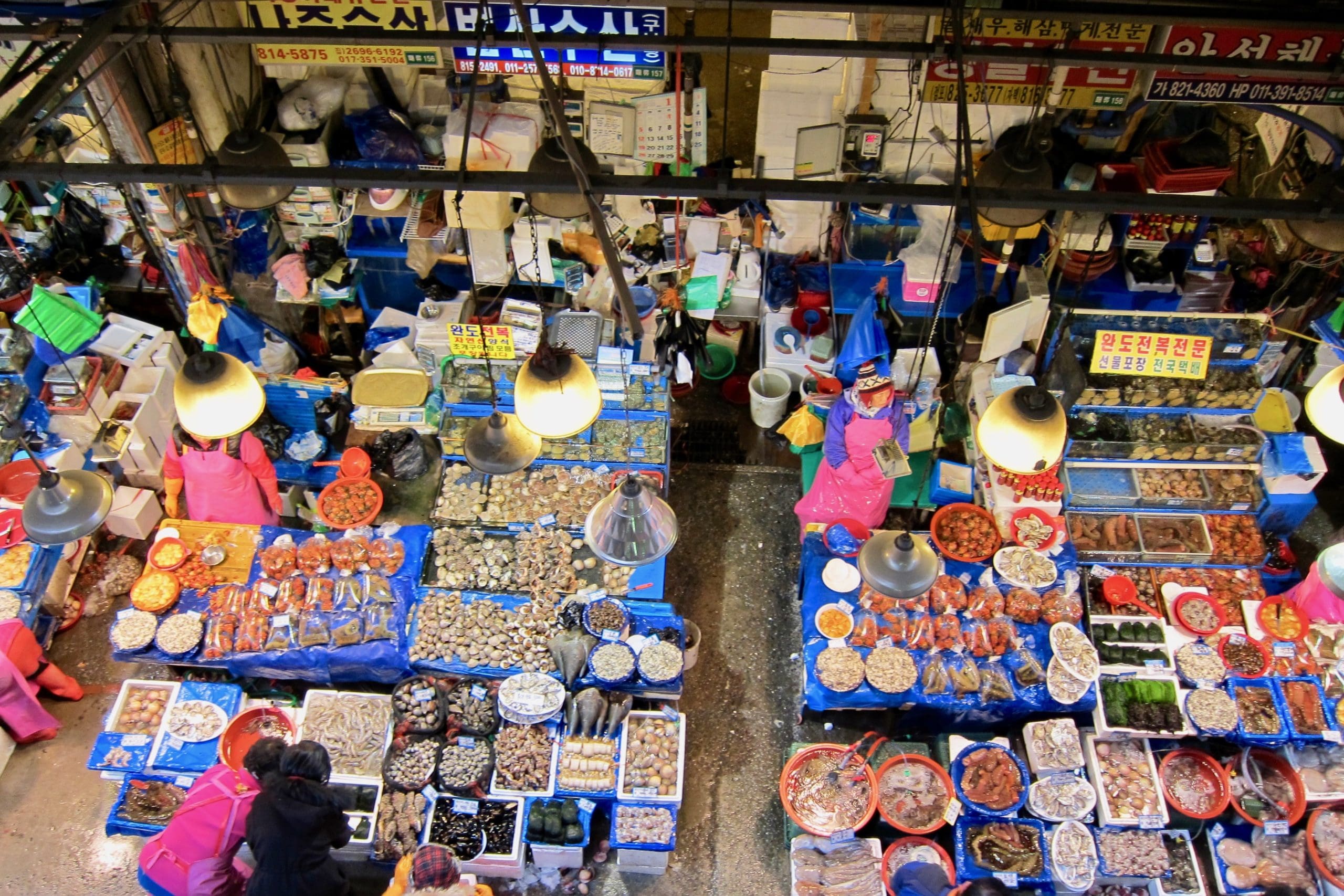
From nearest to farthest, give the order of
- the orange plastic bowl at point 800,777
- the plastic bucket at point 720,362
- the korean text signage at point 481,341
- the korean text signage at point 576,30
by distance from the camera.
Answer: the orange plastic bowl at point 800,777, the korean text signage at point 576,30, the korean text signage at point 481,341, the plastic bucket at point 720,362

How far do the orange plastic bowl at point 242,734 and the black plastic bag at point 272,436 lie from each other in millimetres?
2382

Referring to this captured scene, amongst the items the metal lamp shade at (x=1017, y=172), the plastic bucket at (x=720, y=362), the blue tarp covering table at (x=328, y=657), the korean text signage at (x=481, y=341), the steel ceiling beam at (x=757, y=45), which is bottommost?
the blue tarp covering table at (x=328, y=657)

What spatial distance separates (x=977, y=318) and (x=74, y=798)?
25.8ft

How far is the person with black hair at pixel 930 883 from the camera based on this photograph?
6.09 metres

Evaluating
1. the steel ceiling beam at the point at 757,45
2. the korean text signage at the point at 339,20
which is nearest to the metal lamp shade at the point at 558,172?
the steel ceiling beam at the point at 757,45

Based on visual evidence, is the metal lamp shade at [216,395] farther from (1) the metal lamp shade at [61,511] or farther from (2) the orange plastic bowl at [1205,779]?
(2) the orange plastic bowl at [1205,779]

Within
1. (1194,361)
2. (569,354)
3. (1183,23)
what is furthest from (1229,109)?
(569,354)

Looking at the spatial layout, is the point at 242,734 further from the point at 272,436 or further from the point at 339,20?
the point at 339,20

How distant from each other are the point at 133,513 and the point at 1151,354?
808 cm

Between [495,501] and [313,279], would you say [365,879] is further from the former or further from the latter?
[313,279]

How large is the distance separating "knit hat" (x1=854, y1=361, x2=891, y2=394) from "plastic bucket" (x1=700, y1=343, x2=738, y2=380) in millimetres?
2481

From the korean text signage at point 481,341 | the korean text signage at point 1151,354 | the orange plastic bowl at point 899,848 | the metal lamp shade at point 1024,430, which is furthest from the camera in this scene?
the korean text signage at point 481,341

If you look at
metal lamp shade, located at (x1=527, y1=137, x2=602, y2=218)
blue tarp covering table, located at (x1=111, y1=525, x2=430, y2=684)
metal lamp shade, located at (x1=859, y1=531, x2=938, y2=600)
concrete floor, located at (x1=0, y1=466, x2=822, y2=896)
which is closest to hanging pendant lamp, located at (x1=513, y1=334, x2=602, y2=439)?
metal lamp shade, located at (x1=527, y1=137, x2=602, y2=218)

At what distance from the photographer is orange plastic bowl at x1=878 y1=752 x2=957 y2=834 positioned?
6.71 m
